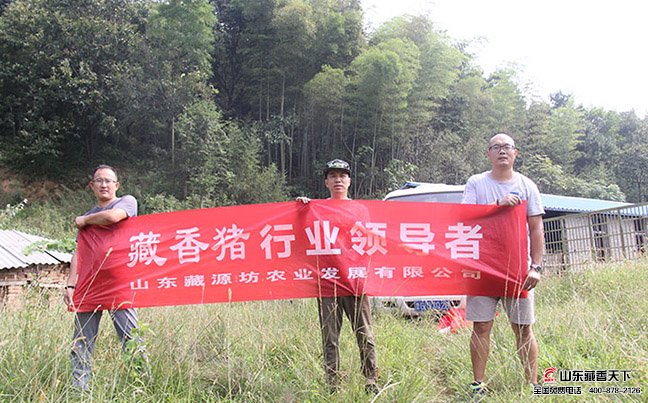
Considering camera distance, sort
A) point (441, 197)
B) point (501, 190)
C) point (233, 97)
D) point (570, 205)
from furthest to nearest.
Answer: point (233, 97) → point (570, 205) → point (441, 197) → point (501, 190)

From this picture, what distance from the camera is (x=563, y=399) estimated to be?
6.84 ft

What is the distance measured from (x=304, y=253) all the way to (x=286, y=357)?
2.60ft

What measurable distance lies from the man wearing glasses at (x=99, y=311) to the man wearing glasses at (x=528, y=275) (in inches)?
73.6

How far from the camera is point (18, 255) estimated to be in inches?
266

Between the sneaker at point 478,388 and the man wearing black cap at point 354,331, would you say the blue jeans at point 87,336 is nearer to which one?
the man wearing black cap at point 354,331

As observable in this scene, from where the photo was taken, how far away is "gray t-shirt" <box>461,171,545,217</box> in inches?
99.3

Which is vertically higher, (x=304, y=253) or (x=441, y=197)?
(x=441, y=197)

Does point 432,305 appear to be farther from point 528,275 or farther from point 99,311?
point 99,311

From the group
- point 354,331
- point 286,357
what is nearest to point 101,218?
point 286,357

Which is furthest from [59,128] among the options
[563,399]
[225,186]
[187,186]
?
[563,399]

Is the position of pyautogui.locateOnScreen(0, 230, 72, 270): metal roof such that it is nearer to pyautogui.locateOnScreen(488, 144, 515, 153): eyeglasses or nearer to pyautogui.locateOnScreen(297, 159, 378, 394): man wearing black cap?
pyautogui.locateOnScreen(297, 159, 378, 394): man wearing black cap

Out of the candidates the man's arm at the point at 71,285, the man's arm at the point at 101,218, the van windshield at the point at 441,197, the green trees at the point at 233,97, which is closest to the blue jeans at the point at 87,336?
the man's arm at the point at 71,285

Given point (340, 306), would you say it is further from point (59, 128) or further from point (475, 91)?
point (475, 91)

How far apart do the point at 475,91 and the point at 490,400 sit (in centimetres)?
2078
